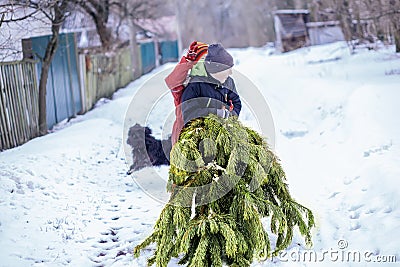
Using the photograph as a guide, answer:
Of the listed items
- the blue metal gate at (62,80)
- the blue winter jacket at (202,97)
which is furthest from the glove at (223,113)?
the blue metal gate at (62,80)

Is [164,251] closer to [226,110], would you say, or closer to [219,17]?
[226,110]

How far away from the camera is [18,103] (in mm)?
9188

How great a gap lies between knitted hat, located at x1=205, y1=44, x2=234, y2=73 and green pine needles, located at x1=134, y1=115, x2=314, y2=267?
2.40ft

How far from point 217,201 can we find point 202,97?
1175 millimetres

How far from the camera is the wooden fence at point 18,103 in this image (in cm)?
848

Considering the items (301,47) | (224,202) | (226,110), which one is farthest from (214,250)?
(301,47)

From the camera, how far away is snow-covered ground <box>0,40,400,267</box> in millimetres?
4301

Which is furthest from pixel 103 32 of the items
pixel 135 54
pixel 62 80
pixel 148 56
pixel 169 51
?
pixel 169 51

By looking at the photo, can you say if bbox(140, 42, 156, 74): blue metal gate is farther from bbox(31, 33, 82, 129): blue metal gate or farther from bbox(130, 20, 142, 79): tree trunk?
bbox(31, 33, 82, 129): blue metal gate

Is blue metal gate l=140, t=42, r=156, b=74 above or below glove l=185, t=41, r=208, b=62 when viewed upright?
below

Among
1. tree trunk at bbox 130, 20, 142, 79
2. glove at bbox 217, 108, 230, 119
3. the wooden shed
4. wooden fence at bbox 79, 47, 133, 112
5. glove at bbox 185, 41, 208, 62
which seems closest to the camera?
glove at bbox 217, 108, 230, 119

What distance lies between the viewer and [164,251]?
146 inches

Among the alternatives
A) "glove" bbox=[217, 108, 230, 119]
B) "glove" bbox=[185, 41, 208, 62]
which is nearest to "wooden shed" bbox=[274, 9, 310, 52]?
"glove" bbox=[185, 41, 208, 62]

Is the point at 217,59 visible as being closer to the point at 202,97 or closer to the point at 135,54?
the point at 202,97
